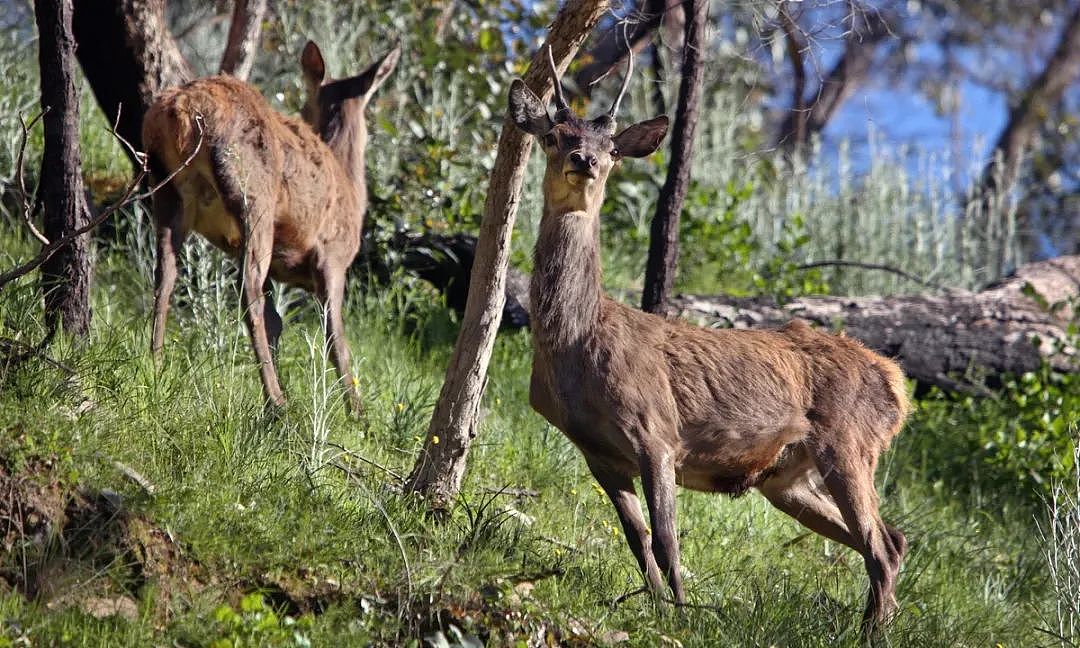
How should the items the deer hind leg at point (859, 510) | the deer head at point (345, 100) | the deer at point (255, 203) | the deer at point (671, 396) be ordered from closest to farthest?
1. the deer at point (671, 396)
2. the deer hind leg at point (859, 510)
3. the deer at point (255, 203)
4. the deer head at point (345, 100)

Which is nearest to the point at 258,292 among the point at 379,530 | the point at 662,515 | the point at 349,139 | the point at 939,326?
the point at 349,139

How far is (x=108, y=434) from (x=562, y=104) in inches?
94.5

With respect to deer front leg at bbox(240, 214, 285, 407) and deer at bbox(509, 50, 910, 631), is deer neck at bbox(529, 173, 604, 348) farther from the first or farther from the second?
deer front leg at bbox(240, 214, 285, 407)

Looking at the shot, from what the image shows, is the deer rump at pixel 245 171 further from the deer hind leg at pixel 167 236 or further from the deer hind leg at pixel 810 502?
the deer hind leg at pixel 810 502

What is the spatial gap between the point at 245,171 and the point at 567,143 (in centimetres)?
217

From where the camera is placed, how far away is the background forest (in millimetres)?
5051

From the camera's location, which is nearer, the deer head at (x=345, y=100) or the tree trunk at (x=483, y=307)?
the tree trunk at (x=483, y=307)

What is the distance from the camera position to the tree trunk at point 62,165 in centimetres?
588

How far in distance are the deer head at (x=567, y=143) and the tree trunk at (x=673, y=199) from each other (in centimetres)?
130

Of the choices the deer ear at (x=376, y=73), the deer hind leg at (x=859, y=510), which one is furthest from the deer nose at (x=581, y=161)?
the deer ear at (x=376, y=73)

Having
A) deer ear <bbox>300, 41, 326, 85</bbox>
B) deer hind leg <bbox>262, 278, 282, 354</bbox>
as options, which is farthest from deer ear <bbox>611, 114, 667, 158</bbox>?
deer ear <bbox>300, 41, 326, 85</bbox>

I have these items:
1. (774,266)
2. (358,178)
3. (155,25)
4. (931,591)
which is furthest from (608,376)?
(774,266)

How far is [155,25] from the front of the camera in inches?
337

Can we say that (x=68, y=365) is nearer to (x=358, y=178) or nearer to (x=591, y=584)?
(x=591, y=584)
